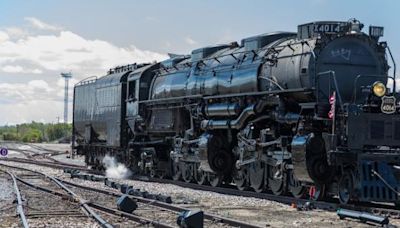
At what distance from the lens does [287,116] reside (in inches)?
596

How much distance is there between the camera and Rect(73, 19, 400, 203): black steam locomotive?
13484 millimetres

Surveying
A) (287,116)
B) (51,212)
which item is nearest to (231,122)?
(287,116)

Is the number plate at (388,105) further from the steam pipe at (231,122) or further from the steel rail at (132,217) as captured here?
the steel rail at (132,217)

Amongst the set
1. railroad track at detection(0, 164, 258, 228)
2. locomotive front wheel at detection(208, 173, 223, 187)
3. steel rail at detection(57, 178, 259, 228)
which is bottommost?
railroad track at detection(0, 164, 258, 228)

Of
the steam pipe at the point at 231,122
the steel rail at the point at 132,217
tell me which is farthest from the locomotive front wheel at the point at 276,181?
the steel rail at the point at 132,217

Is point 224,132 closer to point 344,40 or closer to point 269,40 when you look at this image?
point 269,40

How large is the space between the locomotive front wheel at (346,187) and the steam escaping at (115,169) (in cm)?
1247

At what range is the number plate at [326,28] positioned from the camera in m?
14.8

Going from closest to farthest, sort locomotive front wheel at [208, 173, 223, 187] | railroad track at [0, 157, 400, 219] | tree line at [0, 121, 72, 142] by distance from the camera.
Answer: railroad track at [0, 157, 400, 219]
locomotive front wheel at [208, 173, 223, 187]
tree line at [0, 121, 72, 142]

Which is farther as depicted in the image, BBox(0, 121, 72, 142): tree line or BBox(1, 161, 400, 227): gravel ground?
BBox(0, 121, 72, 142): tree line

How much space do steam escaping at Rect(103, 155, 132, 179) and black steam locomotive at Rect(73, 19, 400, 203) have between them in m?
2.39

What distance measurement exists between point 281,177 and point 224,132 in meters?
3.72

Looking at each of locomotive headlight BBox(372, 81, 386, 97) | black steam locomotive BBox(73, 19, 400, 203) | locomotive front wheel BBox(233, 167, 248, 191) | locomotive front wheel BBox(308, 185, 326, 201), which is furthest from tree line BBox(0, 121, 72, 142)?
locomotive headlight BBox(372, 81, 386, 97)

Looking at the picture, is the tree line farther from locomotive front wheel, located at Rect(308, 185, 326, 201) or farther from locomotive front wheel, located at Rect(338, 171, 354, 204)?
locomotive front wheel, located at Rect(338, 171, 354, 204)
